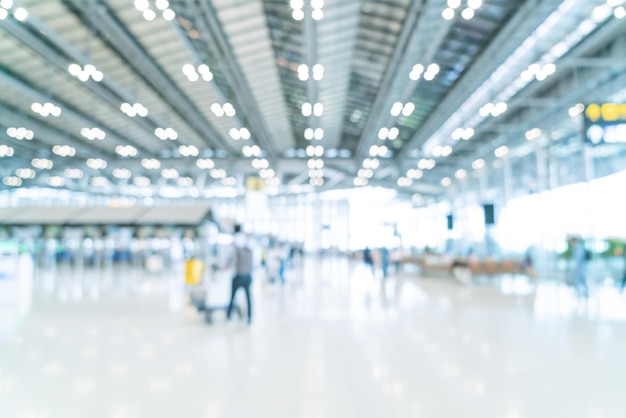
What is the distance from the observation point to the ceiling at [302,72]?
1101 cm

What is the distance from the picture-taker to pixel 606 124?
8234mm

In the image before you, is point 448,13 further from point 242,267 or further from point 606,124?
point 242,267

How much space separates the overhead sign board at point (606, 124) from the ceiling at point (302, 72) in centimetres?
274

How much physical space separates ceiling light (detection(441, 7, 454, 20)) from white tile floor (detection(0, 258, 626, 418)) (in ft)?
22.0

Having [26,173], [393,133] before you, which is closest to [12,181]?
[26,173]

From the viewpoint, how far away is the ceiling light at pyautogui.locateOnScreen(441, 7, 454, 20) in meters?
9.93

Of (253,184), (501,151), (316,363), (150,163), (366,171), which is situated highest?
(150,163)

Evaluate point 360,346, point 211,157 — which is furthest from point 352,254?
point 360,346

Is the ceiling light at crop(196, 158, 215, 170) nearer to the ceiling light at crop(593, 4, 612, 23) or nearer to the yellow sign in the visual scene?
the yellow sign

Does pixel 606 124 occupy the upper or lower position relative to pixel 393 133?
lower

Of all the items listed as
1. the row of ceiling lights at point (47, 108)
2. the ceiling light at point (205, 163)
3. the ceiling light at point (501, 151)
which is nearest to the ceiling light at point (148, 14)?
the row of ceiling lights at point (47, 108)

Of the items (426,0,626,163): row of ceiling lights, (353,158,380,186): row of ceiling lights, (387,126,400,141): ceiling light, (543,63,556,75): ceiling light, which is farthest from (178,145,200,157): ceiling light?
(543,63,556,75): ceiling light

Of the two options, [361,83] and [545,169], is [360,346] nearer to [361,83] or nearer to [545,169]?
[361,83]

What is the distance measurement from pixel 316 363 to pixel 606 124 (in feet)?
24.0
